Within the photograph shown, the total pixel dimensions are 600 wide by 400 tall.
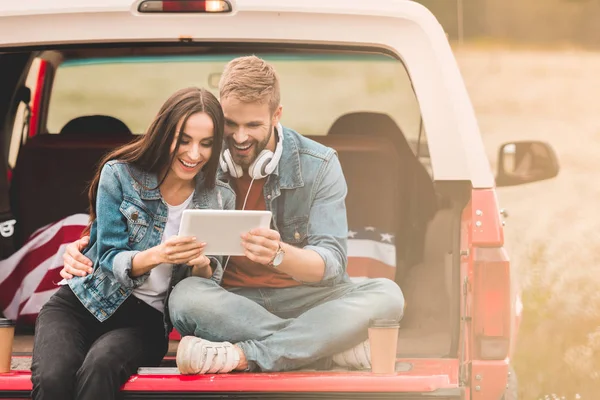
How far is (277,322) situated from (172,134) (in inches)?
25.6

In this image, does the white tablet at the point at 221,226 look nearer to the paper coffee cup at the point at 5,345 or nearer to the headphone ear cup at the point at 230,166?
the headphone ear cup at the point at 230,166

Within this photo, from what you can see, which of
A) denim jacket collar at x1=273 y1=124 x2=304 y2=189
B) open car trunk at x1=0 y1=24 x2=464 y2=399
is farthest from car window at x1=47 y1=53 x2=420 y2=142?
denim jacket collar at x1=273 y1=124 x2=304 y2=189

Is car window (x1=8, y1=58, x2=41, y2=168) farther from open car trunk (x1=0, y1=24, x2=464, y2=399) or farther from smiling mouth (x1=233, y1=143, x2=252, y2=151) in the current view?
smiling mouth (x1=233, y1=143, x2=252, y2=151)

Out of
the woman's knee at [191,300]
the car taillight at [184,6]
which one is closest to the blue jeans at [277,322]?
the woman's knee at [191,300]

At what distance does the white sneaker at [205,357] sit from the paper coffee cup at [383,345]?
403 millimetres

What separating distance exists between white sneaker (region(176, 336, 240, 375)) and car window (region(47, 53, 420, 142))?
5.56ft

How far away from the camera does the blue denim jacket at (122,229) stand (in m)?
3.44

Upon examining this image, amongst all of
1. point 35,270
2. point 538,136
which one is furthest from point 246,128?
point 538,136

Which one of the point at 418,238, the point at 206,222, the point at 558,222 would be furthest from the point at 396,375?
the point at 558,222

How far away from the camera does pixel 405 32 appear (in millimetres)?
3422

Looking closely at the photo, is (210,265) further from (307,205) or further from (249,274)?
(307,205)

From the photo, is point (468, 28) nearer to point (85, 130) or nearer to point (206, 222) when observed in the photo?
point (85, 130)

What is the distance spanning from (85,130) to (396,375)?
212 cm

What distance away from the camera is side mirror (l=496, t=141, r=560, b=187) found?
186 inches
